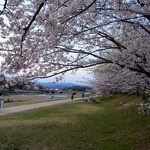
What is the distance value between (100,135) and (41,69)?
8.22 m

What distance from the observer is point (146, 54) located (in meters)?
9.34

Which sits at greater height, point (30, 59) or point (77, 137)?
point (30, 59)

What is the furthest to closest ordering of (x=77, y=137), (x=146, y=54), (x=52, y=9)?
(x=77, y=137)
(x=146, y=54)
(x=52, y=9)

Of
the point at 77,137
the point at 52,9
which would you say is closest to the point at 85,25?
the point at 52,9

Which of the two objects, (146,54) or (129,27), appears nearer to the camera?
(129,27)

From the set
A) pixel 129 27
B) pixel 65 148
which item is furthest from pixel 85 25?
pixel 65 148

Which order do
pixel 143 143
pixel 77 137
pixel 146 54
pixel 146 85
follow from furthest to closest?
pixel 77 137
pixel 143 143
pixel 146 85
pixel 146 54

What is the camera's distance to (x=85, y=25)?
794 cm

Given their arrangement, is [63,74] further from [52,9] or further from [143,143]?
[143,143]

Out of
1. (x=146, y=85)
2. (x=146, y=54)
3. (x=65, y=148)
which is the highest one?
(x=146, y=54)

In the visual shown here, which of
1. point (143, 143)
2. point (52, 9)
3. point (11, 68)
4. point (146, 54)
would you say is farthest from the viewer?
point (143, 143)

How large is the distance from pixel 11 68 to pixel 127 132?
33.9ft

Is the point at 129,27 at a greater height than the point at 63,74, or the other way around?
the point at 129,27

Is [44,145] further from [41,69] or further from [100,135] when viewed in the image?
[41,69]
